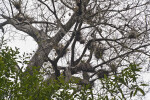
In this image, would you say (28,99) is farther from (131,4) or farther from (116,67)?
(131,4)

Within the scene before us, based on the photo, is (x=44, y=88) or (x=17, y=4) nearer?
(x=44, y=88)

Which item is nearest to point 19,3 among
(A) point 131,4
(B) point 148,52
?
(A) point 131,4

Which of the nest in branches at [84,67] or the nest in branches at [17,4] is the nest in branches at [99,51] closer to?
the nest in branches at [84,67]

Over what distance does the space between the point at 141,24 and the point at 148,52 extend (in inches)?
39.3

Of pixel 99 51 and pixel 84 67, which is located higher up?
pixel 99 51

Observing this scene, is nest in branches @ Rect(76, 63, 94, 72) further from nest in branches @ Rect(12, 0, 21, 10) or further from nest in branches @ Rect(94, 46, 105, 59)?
nest in branches @ Rect(12, 0, 21, 10)

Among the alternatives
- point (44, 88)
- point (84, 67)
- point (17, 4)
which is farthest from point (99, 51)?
point (44, 88)

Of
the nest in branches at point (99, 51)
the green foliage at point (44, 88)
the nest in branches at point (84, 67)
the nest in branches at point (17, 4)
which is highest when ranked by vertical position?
the nest in branches at point (17, 4)

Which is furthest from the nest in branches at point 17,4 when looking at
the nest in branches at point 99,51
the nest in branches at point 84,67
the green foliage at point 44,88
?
the green foliage at point 44,88

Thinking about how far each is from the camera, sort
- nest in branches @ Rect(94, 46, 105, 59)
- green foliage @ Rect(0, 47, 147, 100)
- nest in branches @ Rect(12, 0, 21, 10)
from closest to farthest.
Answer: green foliage @ Rect(0, 47, 147, 100) < nest in branches @ Rect(12, 0, 21, 10) < nest in branches @ Rect(94, 46, 105, 59)

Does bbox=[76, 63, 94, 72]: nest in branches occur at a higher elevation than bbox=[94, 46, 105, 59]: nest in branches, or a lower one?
lower

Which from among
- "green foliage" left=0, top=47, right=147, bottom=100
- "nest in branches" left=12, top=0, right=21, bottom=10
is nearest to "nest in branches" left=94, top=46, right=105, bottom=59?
"nest in branches" left=12, top=0, right=21, bottom=10

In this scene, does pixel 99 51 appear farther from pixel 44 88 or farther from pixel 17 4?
pixel 44 88

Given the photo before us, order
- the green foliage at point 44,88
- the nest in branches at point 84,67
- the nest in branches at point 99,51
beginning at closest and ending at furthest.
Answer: the green foliage at point 44,88, the nest in branches at point 84,67, the nest in branches at point 99,51
